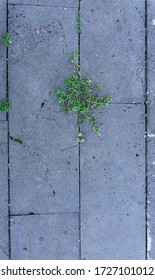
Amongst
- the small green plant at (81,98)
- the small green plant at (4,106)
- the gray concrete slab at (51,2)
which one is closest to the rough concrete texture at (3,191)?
the small green plant at (4,106)

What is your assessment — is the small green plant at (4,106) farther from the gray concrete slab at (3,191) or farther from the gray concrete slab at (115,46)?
the gray concrete slab at (115,46)

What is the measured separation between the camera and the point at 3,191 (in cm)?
429

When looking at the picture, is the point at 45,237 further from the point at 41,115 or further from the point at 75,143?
the point at 41,115

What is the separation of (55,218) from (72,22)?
249 centimetres

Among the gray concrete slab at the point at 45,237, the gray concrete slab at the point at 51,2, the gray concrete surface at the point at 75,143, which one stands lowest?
the gray concrete slab at the point at 45,237

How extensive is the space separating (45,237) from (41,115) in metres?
1.55

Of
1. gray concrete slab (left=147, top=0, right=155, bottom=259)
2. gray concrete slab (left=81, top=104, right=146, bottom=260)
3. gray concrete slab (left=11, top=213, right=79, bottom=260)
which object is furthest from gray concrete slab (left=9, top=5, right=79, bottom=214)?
gray concrete slab (left=147, top=0, right=155, bottom=259)

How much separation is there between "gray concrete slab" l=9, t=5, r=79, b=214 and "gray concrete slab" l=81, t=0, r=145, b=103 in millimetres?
211

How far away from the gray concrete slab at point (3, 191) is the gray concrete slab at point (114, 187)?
96cm

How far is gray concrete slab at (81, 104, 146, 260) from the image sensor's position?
4.42 meters

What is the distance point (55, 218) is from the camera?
14.4 ft

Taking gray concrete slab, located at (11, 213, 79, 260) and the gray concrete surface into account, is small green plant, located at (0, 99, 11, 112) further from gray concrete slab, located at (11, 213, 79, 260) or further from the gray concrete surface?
gray concrete slab, located at (11, 213, 79, 260)

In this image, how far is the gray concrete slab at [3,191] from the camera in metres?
4.26
